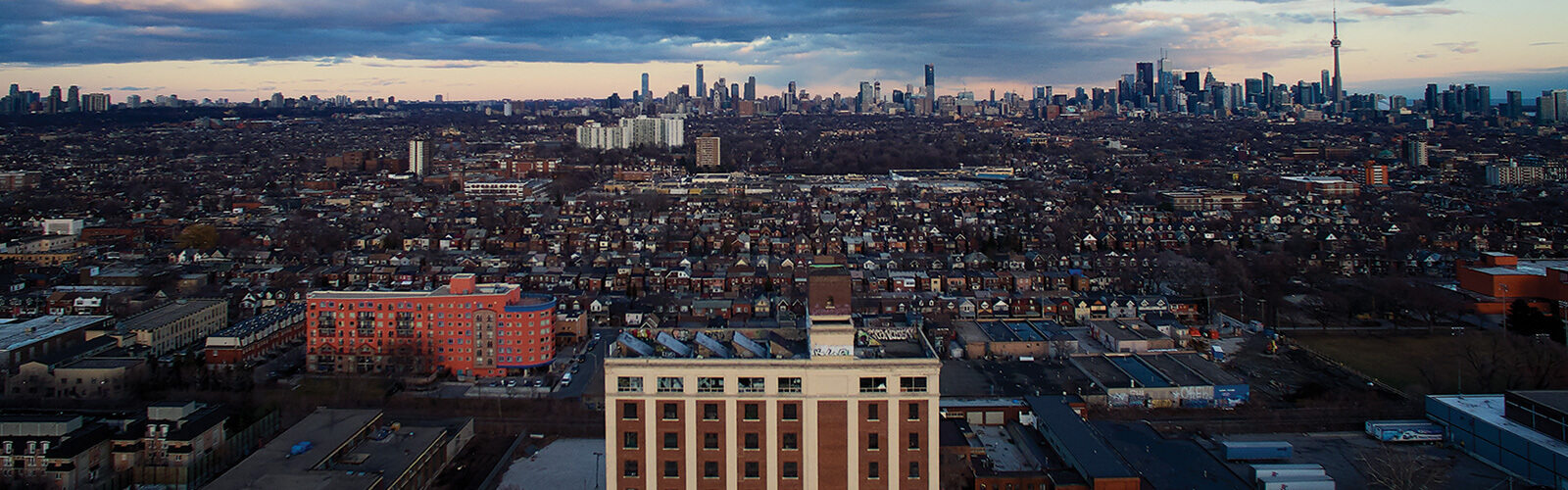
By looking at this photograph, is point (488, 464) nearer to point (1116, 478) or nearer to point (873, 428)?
point (873, 428)

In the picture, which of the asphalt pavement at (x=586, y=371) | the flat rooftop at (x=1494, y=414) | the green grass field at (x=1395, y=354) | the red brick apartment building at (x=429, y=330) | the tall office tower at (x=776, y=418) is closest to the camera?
the tall office tower at (x=776, y=418)

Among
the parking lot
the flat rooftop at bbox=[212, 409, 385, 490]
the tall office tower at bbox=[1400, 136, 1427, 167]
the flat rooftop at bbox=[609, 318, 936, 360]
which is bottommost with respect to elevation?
the parking lot

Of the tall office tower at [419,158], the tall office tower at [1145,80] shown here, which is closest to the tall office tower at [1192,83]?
the tall office tower at [1145,80]

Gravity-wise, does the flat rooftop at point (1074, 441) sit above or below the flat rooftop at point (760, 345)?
below

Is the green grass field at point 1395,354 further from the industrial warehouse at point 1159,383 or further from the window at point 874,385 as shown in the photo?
the window at point 874,385

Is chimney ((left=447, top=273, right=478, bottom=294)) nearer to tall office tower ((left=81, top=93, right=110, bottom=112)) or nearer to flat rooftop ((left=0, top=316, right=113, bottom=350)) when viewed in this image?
flat rooftop ((left=0, top=316, right=113, bottom=350))

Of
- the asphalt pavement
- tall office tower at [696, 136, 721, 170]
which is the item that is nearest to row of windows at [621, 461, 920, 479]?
the asphalt pavement

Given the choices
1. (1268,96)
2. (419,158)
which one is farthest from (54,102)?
(1268,96)
